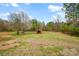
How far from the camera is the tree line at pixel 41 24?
1.69 metres

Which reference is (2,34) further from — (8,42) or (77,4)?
(77,4)

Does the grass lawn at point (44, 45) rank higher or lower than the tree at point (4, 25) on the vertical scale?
lower

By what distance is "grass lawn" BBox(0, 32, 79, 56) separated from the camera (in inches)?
65.4

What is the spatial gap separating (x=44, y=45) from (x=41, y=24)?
19 centimetres

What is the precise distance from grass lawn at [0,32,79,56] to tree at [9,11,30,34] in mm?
59

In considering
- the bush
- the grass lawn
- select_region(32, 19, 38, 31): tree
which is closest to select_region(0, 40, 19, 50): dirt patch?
the grass lawn

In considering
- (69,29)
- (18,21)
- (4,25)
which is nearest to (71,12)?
(69,29)

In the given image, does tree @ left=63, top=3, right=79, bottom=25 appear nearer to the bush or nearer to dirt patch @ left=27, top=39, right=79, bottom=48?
the bush

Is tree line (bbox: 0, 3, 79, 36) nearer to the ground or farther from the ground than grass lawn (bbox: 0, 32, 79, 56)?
farther from the ground

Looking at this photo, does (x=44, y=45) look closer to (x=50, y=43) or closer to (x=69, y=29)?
(x=50, y=43)

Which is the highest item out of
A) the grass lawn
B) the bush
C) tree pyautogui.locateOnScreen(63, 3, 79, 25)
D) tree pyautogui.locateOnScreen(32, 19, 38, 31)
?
tree pyautogui.locateOnScreen(63, 3, 79, 25)

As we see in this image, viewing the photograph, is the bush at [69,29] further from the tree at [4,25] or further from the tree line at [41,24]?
the tree at [4,25]

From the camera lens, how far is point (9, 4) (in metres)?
1.68

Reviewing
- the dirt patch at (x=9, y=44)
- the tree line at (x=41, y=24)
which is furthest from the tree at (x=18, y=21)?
the dirt patch at (x=9, y=44)
